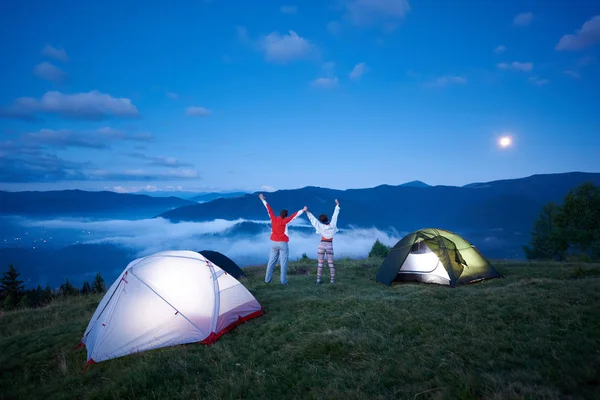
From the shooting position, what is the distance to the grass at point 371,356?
4.11 m

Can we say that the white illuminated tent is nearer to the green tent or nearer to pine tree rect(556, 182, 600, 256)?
the green tent

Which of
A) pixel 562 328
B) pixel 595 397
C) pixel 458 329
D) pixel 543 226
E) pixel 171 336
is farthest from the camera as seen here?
pixel 543 226

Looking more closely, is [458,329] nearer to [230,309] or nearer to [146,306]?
[230,309]

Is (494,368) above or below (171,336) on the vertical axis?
above

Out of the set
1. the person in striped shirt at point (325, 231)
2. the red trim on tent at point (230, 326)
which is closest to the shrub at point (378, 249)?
the person in striped shirt at point (325, 231)

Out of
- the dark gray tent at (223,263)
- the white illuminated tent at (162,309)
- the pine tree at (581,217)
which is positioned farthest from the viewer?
the pine tree at (581,217)

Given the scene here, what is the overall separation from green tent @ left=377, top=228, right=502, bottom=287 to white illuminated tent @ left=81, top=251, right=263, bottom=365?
7542 mm

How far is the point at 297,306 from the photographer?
9750 mm

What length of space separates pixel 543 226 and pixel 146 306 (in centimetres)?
7238

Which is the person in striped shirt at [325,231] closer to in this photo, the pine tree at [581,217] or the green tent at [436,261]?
the green tent at [436,261]

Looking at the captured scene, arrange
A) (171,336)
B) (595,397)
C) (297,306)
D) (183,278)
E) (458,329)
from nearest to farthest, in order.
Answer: (595,397) → (458,329) → (171,336) → (183,278) → (297,306)

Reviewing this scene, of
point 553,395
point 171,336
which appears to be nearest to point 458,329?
point 553,395

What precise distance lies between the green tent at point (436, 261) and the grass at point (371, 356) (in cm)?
282

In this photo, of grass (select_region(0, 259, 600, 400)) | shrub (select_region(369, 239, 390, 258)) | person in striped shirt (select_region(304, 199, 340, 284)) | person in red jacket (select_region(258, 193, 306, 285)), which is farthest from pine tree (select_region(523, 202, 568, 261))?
grass (select_region(0, 259, 600, 400))
